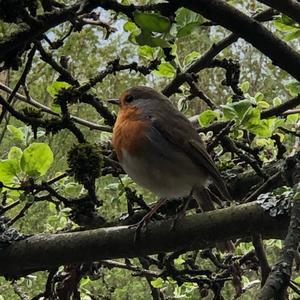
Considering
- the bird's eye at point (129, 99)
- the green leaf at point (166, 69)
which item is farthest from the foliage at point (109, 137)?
the bird's eye at point (129, 99)

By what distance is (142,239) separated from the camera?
1.09m

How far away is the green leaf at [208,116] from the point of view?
1.39 meters

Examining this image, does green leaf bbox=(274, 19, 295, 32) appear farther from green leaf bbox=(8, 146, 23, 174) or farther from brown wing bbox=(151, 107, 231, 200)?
green leaf bbox=(8, 146, 23, 174)

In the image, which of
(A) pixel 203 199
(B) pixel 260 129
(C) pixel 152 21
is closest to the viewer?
(C) pixel 152 21

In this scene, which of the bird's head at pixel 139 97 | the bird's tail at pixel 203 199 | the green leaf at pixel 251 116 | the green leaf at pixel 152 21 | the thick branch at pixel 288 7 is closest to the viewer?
the green leaf at pixel 152 21

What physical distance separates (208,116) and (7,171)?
1.45ft

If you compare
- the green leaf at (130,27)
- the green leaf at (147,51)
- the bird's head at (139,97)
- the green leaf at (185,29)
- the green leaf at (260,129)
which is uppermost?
the bird's head at (139,97)

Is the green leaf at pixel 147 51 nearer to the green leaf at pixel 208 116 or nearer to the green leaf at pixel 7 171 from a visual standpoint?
the green leaf at pixel 208 116

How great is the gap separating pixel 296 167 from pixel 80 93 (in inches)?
15.1

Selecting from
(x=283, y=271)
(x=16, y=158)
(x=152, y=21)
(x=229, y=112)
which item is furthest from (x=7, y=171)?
(x=283, y=271)

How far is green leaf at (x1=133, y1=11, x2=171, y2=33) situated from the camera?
32.0 inches

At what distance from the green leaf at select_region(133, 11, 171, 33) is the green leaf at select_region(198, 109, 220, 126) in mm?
555

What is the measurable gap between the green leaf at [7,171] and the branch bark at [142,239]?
6.2 inches

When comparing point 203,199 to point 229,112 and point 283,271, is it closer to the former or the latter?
point 229,112
